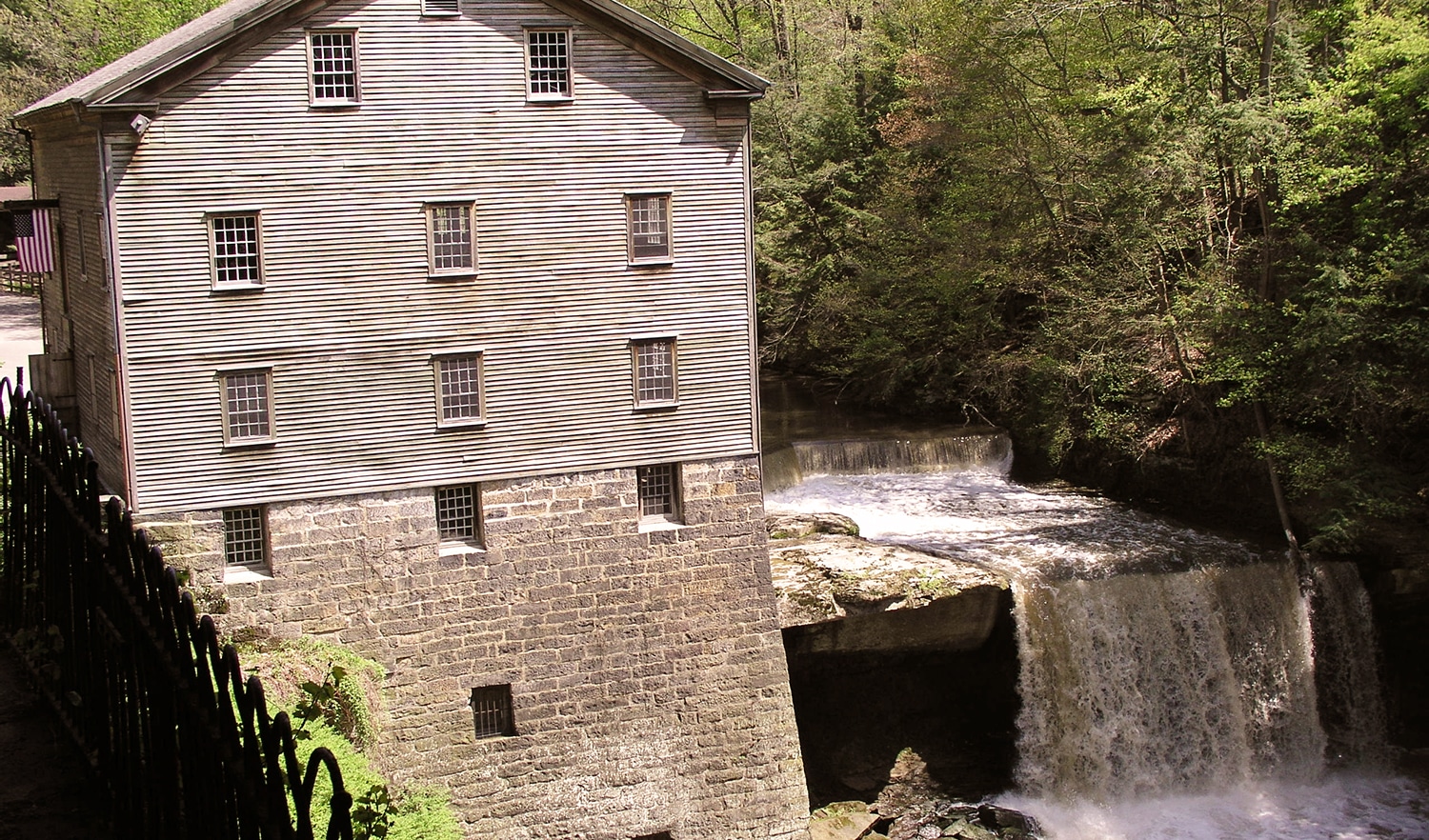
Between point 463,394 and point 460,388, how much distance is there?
0.12m

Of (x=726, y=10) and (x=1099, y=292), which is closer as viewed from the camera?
(x=1099, y=292)

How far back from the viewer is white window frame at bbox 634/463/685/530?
22188 millimetres

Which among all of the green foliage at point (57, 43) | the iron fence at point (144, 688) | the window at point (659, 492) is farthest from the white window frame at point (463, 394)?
the green foliage at point (57, 43)

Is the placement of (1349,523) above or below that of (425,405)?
below

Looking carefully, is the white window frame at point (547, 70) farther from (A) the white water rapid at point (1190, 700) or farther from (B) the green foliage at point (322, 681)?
(A) the white water rapid at point (1190, 700)

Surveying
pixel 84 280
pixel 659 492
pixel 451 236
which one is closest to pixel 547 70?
pixel 451 236

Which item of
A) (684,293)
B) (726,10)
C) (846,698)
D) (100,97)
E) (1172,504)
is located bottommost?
(846,698)

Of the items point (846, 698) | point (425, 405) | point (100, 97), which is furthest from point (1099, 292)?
point (100, 97)

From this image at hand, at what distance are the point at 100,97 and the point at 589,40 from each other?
23.5 feet

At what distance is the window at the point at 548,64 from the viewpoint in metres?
20.8

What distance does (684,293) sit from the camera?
2202 cm

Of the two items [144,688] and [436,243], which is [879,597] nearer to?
[436,243]

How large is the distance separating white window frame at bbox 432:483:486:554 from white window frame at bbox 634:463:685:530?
106 inches

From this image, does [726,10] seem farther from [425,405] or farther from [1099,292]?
[425,405]
